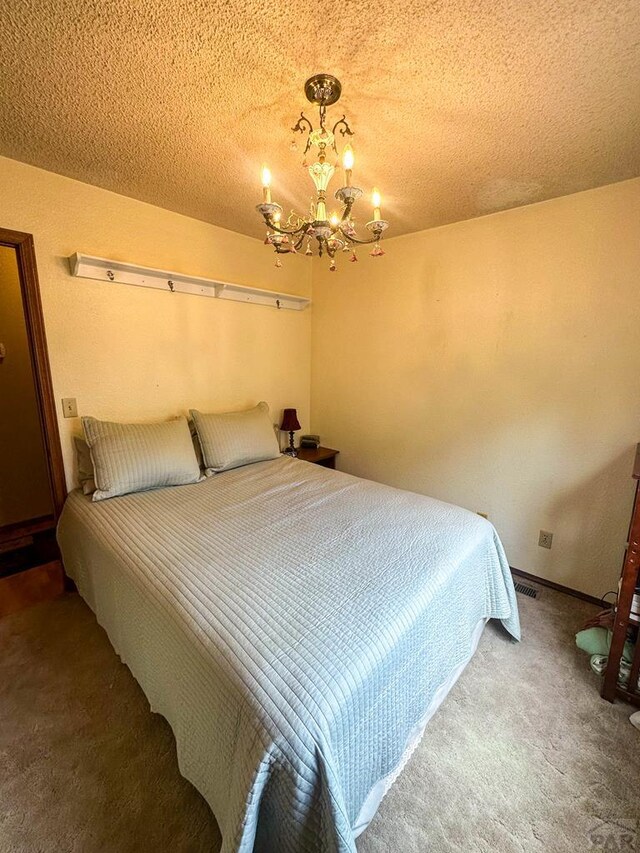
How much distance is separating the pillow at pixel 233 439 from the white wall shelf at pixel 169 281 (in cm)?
87

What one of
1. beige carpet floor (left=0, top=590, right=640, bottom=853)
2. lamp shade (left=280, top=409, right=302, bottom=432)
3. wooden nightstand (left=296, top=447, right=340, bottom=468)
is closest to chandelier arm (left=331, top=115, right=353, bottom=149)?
lamp shade (left=280, top=409, right=302, bottom=432)

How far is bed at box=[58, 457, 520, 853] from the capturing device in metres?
0.79

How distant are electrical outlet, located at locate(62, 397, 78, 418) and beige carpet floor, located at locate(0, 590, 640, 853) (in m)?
1.24

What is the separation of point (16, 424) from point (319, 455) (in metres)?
2.59

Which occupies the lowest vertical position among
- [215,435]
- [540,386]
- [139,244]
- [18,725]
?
[18,725]

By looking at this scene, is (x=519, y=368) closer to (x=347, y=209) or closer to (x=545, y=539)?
(x=545, y=539)

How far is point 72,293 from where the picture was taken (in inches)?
79.0

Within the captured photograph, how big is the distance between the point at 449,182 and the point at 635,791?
8.74 feet

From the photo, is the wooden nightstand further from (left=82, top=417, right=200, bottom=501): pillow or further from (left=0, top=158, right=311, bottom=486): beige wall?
(left=82, top=417, right=200, bottom=501): pillow

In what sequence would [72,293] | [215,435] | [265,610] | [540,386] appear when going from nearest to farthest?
[265,610] < [72,293] < [540,386] < [215,435]

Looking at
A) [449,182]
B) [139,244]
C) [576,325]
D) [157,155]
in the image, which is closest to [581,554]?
[576,325]

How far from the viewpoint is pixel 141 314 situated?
7.45 ft

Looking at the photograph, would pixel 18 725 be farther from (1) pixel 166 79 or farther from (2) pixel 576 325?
(2) pixel 576 325

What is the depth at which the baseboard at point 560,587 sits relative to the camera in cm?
210
